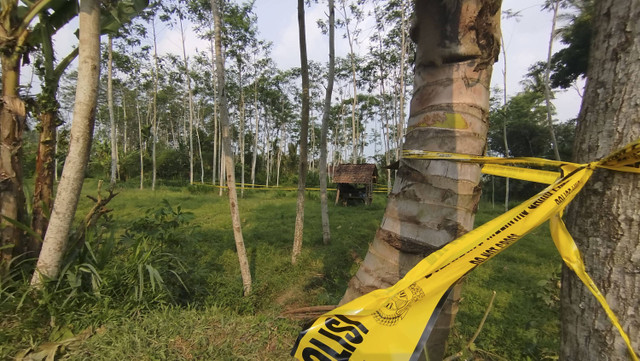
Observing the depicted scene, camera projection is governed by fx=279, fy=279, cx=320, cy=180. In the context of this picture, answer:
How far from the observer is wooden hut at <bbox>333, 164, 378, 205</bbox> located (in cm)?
1452

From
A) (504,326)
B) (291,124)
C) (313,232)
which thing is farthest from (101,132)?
(504,326)

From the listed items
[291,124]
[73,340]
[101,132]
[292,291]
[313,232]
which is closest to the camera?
[73,340]

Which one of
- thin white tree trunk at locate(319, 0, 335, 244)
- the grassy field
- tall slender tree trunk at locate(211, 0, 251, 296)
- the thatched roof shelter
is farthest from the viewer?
the thatched roof shelter

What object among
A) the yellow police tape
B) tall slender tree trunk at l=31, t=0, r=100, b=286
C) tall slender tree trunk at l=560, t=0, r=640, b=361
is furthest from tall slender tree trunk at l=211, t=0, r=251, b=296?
tall slender tree trunk at l=560, t=0, r=640, b=361

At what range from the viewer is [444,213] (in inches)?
43.9

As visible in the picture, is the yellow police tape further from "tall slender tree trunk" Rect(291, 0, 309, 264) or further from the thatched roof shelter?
the thatched roof shelter

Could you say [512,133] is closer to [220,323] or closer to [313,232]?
[313,232]

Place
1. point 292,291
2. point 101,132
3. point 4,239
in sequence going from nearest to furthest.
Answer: point 4,239 < point 292,291 < point 101,132

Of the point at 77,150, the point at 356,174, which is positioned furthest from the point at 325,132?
the point at 356,174

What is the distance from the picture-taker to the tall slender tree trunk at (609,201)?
3.17ft

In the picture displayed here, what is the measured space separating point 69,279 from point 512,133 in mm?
27356

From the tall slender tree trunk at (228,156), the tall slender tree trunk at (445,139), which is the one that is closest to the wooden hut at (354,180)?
the tall slender tree trunk at (228,156)

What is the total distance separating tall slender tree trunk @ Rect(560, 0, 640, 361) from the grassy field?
810 mm

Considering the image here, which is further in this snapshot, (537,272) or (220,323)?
(537,272)
